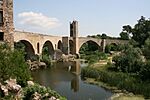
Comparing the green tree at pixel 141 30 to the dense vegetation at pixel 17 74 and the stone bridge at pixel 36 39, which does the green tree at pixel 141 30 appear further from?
the dense vegetation at pixel 17 74

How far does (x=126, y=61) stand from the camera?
4138 cm

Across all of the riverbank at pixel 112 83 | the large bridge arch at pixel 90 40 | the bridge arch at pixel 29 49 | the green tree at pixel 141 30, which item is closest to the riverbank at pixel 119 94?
the riverbank at pixel 112 83

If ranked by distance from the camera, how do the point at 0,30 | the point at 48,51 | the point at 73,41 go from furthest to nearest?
the point at 73,41, the point at 48,51, the point at 0,30

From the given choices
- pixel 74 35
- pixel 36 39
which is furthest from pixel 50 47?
pixel 74 35

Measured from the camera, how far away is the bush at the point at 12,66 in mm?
23562

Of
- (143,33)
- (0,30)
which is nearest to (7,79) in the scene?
(0,30)

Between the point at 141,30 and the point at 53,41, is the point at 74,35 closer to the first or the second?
the point at 53,41

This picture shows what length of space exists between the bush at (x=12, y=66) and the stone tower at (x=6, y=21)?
460 cm

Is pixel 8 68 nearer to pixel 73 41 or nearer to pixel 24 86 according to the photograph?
pixel 24 86

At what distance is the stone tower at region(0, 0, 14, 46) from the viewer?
30.5m

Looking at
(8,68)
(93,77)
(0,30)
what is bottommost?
(93,77)

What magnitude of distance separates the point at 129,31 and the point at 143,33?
15472 mm

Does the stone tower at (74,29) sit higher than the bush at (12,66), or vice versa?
the stone tower at (74,29)

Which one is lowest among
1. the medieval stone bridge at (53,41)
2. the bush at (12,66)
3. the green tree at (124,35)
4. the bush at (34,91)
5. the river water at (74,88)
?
the river water at (74,88)
